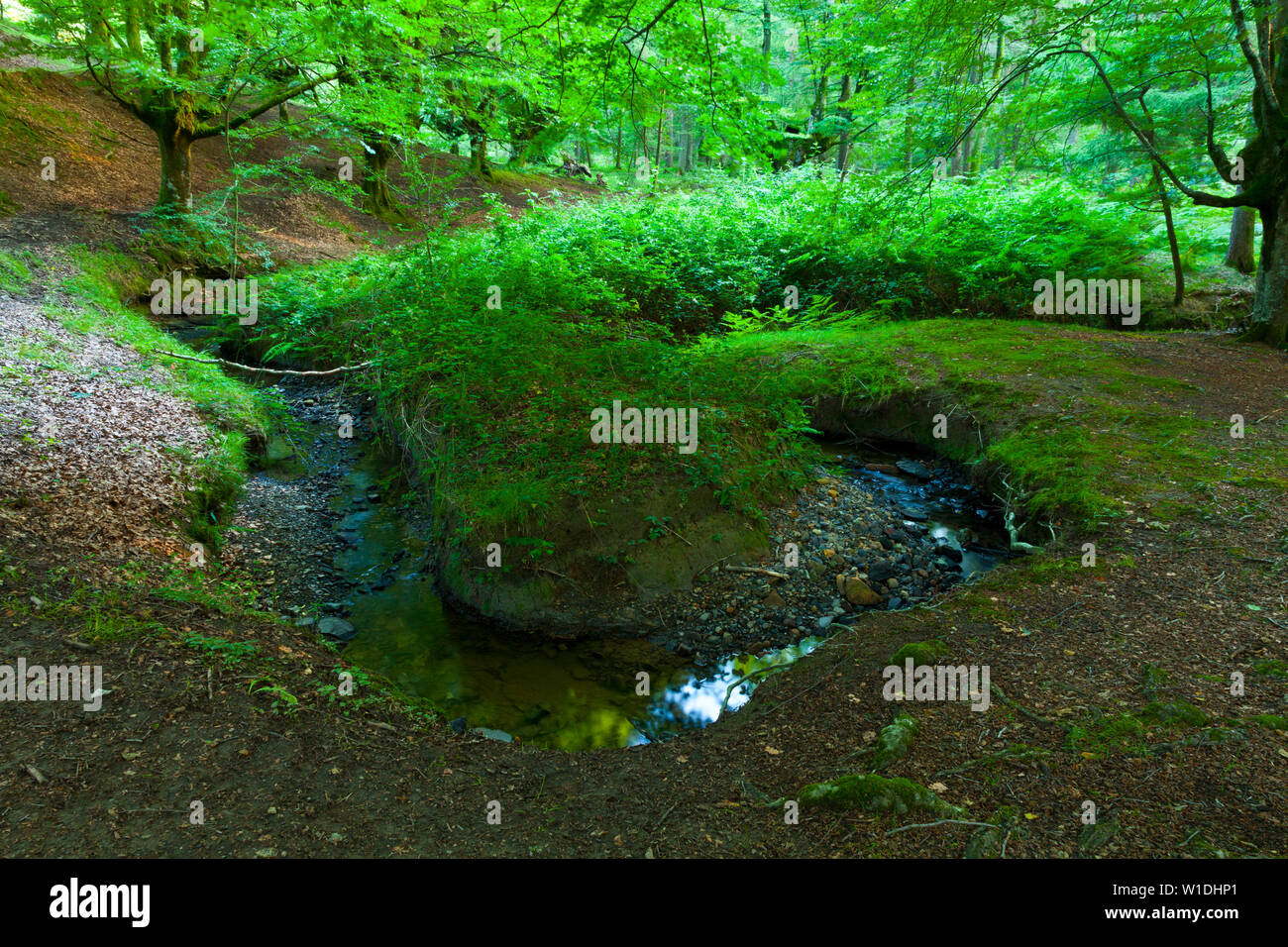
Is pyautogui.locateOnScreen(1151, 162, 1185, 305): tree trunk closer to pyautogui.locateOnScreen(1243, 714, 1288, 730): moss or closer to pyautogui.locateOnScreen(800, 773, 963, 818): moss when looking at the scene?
pyautogui.locateOnScreen(1243, 714, 1288, 730): moss

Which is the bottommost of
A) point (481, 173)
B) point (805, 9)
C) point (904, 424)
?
point (904, 424)

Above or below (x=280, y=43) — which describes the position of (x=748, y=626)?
below

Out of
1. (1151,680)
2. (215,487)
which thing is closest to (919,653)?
(1151,680)

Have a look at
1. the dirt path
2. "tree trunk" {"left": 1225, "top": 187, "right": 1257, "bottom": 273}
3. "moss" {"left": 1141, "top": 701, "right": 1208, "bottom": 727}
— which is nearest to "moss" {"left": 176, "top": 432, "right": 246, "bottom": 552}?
the dirt path

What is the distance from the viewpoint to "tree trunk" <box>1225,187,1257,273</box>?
12195 mm

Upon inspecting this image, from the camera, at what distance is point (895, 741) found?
320 cm

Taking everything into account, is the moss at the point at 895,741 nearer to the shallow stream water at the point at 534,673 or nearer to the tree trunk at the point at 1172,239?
the shallow stream water at the point at 534,673

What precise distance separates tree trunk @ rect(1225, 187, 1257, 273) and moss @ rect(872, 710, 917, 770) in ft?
47.0

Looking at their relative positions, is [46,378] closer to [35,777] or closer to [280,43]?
[280,43]

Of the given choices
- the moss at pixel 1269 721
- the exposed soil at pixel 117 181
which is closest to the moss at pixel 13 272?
the exposed soil at pixel 117 181

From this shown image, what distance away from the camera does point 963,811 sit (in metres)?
2.73

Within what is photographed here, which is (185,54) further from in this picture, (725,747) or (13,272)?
(725,747)

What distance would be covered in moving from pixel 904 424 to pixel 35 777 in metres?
8.66

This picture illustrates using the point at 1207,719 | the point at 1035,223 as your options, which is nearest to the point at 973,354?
the point at 1035,223
